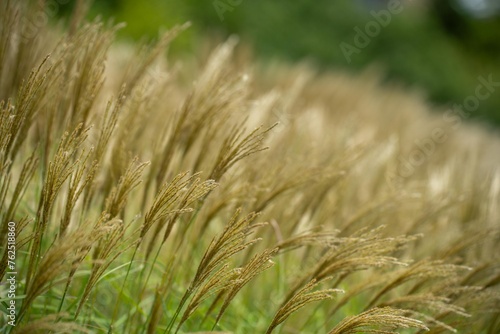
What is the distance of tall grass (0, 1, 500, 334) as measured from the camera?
4.09 ft

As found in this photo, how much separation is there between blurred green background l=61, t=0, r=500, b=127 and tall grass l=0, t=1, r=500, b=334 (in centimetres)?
519

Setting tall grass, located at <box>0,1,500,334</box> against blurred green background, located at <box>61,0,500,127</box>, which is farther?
blurred green background, located at <box>61,0,500,127</box>

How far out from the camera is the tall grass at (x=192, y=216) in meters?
1.25

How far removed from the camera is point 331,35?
13.5 m

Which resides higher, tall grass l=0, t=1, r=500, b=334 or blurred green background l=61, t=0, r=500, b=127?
blurred green background l=61, t=0, r=500, b=127

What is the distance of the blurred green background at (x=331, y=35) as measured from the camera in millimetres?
7516

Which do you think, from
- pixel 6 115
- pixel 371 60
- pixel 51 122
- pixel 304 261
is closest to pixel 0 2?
pixel 51 122

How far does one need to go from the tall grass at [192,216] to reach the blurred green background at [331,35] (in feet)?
17.0

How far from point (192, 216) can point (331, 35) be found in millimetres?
12537

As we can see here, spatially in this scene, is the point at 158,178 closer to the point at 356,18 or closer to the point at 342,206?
the point at 342,206

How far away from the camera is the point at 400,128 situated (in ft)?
18.0

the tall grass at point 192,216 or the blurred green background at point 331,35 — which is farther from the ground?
the blurred green background at point 331,35

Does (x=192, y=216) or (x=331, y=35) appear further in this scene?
(x=331, y=35)

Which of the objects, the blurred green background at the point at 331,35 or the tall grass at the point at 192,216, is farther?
the blurred green background at the point at 331,35
